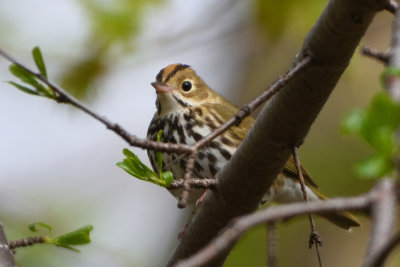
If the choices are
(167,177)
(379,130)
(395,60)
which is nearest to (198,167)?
(167,177)

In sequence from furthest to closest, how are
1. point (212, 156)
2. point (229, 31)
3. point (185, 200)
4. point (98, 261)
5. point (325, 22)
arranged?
point (229, 31), point (98, 261), point (212, 156), point (325, 22), point (185, 200)

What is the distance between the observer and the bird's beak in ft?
10.1

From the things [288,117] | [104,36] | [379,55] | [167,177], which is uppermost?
[104,36]

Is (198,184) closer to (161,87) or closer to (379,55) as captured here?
(379,55)

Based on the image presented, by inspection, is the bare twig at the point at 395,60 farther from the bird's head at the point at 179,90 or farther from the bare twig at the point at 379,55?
the bird's head at the point at 179,90

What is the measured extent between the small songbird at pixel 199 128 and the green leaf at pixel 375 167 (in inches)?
73.2

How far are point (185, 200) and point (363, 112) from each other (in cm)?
54

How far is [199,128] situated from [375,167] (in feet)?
6.86

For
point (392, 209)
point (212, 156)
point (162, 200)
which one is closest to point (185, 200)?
point (392, 209)

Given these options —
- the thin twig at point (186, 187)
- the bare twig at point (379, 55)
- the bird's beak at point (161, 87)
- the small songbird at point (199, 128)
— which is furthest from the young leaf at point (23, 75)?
the bird's beak at point (161, 87)

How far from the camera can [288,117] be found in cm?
Result: 170

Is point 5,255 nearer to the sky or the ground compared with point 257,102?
nearer to the ground

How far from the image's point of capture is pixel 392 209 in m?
0.81

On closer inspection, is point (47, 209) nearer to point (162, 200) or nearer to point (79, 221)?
point (79, 221)
